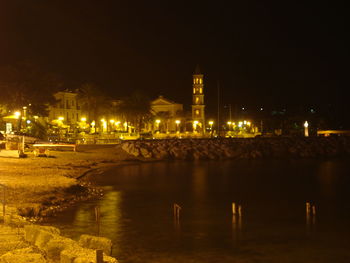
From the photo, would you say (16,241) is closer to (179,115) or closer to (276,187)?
(276,187)

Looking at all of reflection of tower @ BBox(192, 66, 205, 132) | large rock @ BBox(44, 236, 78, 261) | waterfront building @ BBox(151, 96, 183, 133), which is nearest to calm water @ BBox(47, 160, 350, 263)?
large rock @ BBox(44, 236, 78, 261)

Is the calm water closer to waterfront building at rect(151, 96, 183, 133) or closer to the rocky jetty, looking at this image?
the rocky jetty

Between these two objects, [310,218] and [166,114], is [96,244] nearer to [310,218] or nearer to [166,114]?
[310,218]

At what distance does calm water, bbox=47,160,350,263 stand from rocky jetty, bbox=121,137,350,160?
16673 millimetres

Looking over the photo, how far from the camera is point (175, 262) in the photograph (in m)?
12.0

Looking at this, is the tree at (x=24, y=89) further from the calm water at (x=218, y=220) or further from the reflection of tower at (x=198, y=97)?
the reflection of tower at (x=198, y=97)

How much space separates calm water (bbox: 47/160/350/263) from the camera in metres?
12.9

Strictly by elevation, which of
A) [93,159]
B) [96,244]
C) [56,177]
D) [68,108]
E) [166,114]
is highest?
[166,114]

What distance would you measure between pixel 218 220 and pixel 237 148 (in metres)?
38.6

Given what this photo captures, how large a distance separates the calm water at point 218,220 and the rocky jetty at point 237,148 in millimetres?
16673

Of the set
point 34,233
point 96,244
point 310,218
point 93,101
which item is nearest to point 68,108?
point 93,101

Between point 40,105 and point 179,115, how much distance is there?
61.1 metres

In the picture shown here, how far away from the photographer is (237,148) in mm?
55500

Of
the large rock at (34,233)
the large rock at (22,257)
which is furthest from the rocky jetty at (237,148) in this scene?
the large rock at (22,257)
